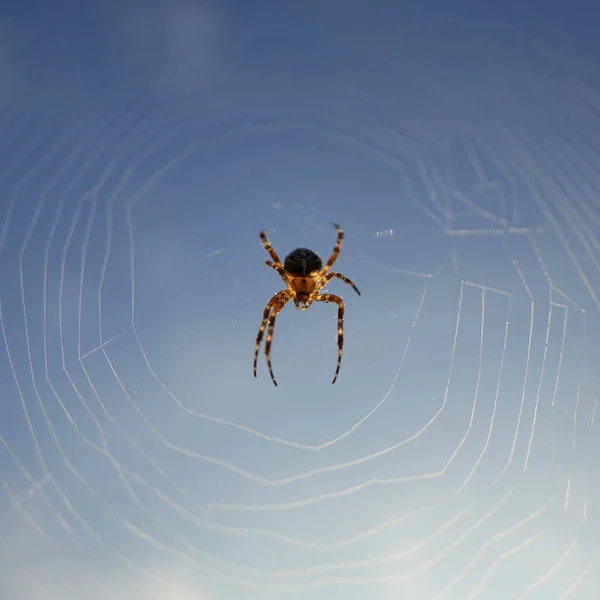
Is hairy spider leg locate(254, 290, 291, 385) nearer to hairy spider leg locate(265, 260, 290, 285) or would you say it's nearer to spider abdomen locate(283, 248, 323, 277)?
hairy spider leg locate(265, 260, 290, 285)

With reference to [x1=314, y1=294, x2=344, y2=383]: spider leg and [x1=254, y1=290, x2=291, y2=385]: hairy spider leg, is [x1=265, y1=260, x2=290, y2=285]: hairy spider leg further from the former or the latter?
[x1=314, y1=294, x2=344, y2=383]: spider leg

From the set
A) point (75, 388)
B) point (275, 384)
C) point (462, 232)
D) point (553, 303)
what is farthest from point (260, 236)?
point (553, 303)

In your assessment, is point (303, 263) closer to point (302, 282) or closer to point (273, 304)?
point (302, 282)

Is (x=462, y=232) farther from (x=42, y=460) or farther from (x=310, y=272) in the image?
(x=42, y=460)

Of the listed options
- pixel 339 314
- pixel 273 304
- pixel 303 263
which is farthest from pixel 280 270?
pixel 339 314

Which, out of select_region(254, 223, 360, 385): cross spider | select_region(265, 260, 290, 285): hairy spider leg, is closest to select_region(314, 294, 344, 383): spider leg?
select_region(254, 223, 360, 385): cross spider

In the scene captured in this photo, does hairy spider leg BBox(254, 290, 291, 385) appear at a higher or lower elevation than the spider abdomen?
lower

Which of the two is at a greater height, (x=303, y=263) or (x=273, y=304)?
(x=303, y=263)

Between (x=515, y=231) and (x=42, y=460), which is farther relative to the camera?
(x=42, y=460)
